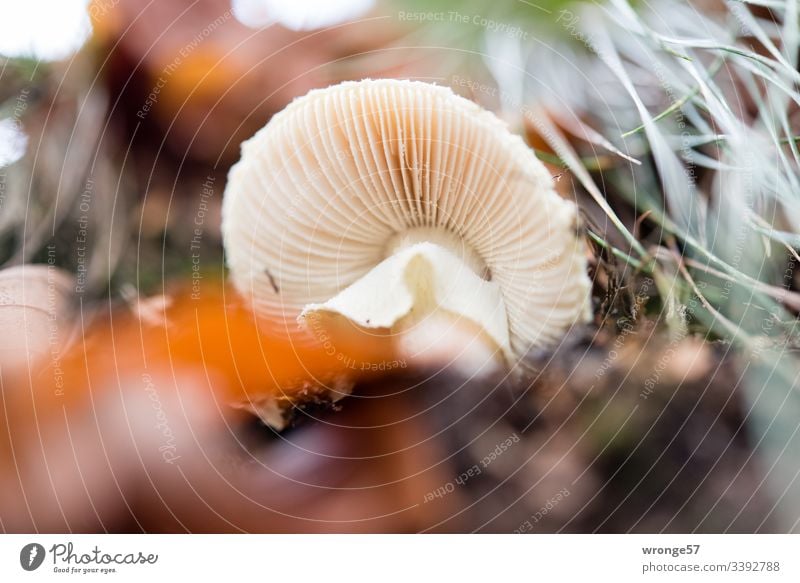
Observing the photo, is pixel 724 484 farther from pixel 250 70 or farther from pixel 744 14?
pixel 250 70

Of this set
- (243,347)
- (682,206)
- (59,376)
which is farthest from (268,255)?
(682,206)

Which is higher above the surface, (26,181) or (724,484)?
(26,181)

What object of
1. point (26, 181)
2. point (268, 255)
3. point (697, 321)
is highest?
point (26, 181)
